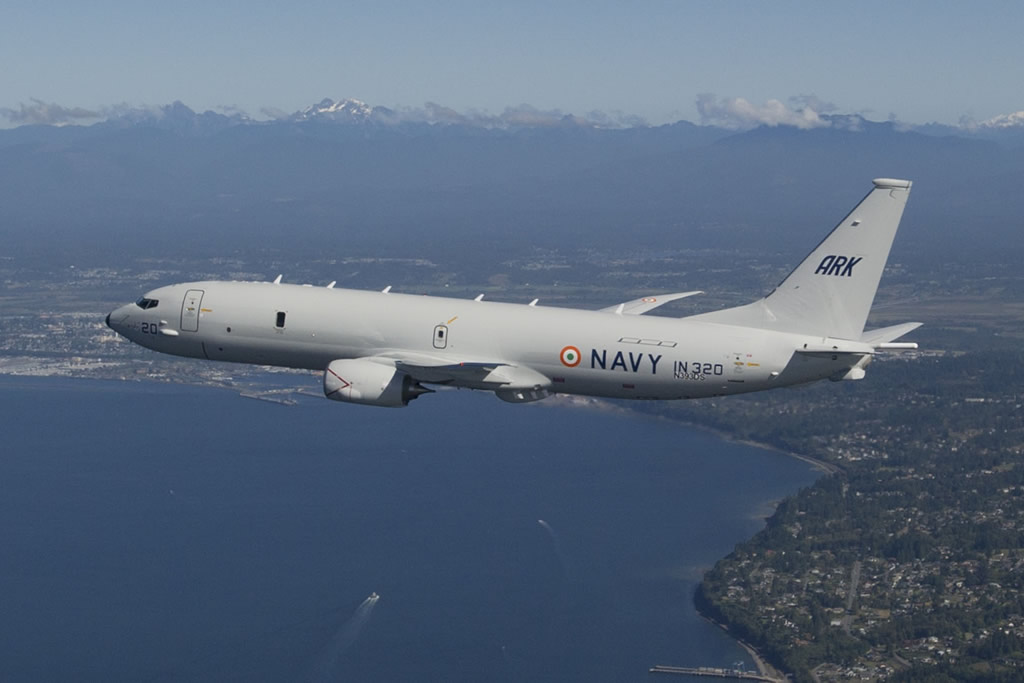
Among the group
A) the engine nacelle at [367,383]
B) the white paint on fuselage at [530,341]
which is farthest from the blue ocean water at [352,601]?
the engine nacelle at [367,383]

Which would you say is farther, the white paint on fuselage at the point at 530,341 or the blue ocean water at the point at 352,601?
the blue ocean water at the point at 352,601

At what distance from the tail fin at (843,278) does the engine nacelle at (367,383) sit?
17.3 metres

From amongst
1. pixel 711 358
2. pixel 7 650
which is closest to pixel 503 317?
pixel 711 358

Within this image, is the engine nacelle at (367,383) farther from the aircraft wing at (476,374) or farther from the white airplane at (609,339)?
the aircraft wing at (476,374)

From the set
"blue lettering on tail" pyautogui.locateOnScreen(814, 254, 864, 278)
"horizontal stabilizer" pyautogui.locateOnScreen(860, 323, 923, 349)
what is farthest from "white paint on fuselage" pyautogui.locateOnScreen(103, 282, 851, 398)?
"blue lettering on tail" pyautogui.locateOnScreen(814, 254, 864, 278)

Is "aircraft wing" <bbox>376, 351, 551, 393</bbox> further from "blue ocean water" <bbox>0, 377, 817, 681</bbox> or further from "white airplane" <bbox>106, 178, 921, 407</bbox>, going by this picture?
"blue ocean water" <bbox>0, 377, 817, 681</bbox>

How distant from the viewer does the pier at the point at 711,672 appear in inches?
5802

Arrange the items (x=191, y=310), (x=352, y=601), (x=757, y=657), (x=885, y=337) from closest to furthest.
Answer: (x=885, y=337) < (x=191, y=310) < (x=757, y=657) < (x=352, y=601)

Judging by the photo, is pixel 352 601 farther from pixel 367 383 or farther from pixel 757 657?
pixel 367 383

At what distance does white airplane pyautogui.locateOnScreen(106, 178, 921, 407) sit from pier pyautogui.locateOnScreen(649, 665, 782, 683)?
91619mm

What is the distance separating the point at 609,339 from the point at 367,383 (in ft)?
40.1

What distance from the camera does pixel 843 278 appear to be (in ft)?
203

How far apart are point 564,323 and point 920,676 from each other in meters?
A: 98.4

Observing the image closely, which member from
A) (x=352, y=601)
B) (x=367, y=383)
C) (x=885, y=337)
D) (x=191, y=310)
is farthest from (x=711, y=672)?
(x=191, y=310)
